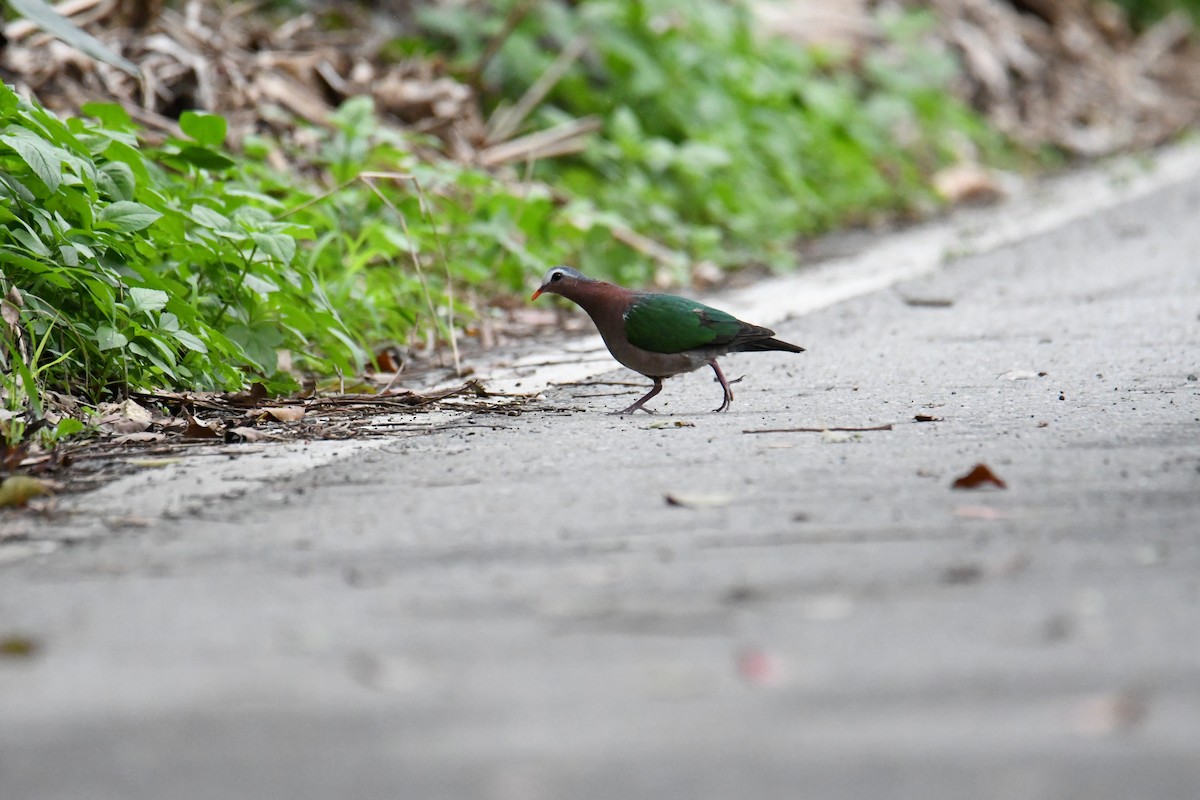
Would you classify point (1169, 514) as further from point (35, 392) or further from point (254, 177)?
point (254, 177)

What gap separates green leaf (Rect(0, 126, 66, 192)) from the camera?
3.99 metres

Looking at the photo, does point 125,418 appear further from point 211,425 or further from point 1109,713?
point 1109,713

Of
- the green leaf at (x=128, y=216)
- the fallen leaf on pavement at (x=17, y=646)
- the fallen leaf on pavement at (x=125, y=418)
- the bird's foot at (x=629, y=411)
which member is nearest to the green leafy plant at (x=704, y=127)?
the bird's foot at (x=629, y=411)

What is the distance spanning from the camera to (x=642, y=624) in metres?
2.36

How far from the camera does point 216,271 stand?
4.86 meters

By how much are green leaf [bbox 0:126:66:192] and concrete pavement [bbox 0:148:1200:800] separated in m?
1.09

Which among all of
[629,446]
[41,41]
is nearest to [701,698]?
[629,446]

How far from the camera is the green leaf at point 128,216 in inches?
169

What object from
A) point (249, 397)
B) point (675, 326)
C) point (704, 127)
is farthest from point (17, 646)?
point (704, 127)

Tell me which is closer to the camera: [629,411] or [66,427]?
[66,427]

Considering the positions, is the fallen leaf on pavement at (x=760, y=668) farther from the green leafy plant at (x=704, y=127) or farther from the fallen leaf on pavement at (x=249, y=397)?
the green leafy plant at (x=704, y=127)

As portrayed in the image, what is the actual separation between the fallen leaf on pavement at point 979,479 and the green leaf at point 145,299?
7.19 ft

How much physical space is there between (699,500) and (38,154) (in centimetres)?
204

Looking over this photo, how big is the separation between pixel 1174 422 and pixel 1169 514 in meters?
1.07
